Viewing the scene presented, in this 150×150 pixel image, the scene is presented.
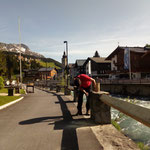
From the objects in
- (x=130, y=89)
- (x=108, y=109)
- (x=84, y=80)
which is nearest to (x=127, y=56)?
(x=130, y=89)

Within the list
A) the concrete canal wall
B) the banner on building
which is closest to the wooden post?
the concrete canal wall

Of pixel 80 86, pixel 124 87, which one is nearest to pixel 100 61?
pixel 124 87

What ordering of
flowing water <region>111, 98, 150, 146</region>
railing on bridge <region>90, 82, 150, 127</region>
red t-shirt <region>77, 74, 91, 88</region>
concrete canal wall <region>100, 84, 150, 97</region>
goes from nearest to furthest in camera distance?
railing on bridge <region>90, 82, 150, 127</region>, flowing water <region>111, 98, 150, 146</region>, red t-shirt <region>77, 74, 91, 88</region>, concrete canal wall <region>100, 84, 150, 97</region>

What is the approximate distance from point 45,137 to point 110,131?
1.69 metres

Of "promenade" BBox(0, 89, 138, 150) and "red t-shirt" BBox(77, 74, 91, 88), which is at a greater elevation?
"red t-shirt" BBox(77, 74, 91, 88)

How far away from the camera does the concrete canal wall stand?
26.7 m

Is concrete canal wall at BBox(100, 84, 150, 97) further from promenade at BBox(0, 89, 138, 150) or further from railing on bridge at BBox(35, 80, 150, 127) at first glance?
promenade at BBox(0, 89, 138, 150)

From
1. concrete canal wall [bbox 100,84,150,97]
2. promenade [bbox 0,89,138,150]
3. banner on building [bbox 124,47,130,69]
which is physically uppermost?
banner on building [bbox 124,47,130,69]

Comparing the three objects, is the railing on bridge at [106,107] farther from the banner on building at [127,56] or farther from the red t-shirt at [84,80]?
the banner on building at [127,56]

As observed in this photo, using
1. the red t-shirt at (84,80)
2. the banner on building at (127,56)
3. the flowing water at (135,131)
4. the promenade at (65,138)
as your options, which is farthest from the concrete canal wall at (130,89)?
the promenade at (65,138)

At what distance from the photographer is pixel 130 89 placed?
3036 cm

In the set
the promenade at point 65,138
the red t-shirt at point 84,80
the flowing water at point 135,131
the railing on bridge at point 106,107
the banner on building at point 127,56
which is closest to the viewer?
the railing on bridge at point 106,107

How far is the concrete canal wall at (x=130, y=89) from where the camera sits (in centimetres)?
2673

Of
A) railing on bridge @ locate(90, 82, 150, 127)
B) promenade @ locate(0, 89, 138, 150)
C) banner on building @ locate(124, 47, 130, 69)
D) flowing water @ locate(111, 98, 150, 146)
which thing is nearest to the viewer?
railing on bridge @ locate(90, 82, 150, 127)
